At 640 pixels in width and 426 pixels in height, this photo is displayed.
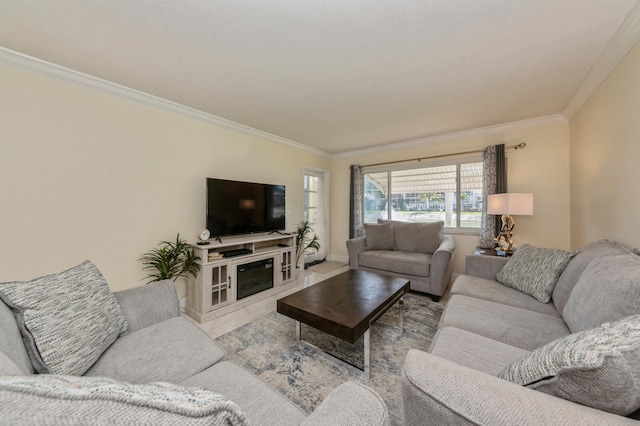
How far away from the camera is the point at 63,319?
1.02 metres

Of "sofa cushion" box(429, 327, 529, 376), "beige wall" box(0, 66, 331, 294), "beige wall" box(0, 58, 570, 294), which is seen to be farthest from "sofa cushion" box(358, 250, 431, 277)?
"beige wall" box(0, 66, 331, 294)

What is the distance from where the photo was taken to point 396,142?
14.0 feet

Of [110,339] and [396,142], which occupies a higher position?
[396,142]

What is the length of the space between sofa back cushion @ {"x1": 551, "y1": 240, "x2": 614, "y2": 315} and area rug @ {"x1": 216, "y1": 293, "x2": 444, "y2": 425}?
38.6 inches

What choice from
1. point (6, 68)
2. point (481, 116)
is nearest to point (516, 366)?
point (481, 116)

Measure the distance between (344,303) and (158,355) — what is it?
123 cm

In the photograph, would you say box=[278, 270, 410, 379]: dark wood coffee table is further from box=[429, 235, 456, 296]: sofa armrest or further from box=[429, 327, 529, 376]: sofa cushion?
box=[429, 235, 456, 296]: sofa armrest

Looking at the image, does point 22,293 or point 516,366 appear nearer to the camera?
point 516,366

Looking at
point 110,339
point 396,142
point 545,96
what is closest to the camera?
point 110,339

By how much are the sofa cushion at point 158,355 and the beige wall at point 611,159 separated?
9.69 feet

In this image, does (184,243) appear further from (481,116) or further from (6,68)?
(481,116)

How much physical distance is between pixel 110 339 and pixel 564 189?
4.79m

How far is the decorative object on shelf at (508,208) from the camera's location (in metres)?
2.77

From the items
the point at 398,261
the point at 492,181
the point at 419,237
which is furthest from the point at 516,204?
the point at 398,261
